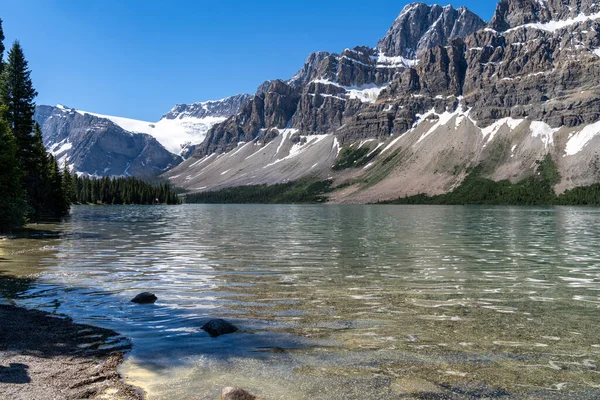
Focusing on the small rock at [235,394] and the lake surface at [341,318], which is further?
the lake surface at [341,318]

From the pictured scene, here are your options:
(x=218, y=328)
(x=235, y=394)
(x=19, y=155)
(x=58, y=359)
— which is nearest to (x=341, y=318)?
(x=218, y=328)

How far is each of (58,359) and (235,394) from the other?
6.08m

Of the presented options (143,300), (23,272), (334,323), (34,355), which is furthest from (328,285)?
(23,272)

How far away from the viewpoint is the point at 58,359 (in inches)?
533

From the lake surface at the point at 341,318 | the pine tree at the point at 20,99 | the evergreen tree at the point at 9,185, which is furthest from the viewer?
the pine tree at the point at 20,99

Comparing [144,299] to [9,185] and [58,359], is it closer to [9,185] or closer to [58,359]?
[58,359]

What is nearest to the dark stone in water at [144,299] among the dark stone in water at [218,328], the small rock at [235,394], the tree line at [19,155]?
the dark stone in water at [218,328]

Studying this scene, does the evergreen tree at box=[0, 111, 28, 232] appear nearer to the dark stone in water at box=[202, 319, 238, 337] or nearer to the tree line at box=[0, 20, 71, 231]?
the tree line at box=[0, 20, 71, 231]

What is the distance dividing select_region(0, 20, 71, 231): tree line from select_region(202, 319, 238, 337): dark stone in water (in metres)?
44.8

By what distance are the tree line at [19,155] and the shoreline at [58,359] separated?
41.3m

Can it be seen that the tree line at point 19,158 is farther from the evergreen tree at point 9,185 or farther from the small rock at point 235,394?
the small rock at point 235,394

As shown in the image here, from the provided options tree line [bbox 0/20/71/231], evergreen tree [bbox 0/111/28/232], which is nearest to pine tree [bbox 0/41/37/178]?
tree line [bbox 0/20/71/231]

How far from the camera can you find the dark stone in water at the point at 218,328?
56.2 ft

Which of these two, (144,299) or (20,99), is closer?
(144,299)
